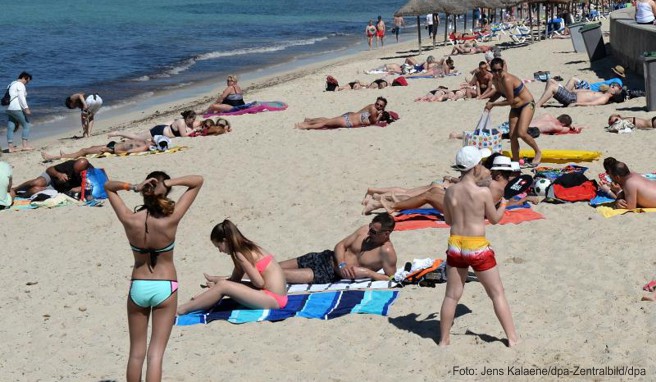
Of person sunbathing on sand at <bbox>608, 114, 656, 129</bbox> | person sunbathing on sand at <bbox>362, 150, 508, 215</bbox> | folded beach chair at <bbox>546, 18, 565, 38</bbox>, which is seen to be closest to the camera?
person sunbathing on sand at <bbox>362, 150, 508, 215</bbox>

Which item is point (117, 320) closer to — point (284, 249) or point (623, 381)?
point (284, 249)

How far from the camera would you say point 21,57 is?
3316 cm

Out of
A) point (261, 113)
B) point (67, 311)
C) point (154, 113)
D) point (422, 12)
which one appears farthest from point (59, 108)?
point (67, 311)

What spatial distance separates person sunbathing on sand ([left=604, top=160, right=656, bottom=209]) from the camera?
8773 mm

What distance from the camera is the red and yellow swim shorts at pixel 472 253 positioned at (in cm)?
569

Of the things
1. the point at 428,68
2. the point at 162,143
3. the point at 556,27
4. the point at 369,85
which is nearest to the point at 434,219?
the point at 162,143

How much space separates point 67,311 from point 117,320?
525mm

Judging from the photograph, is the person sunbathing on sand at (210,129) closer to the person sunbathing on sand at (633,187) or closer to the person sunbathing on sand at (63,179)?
the person sunbathing on sand at (63,179)

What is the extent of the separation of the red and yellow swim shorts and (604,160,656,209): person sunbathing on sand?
3.52m

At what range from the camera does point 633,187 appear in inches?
347

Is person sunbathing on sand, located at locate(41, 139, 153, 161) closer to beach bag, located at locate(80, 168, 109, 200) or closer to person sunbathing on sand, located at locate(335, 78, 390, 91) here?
beach bag, located at locate(80, 168, 109, 200)

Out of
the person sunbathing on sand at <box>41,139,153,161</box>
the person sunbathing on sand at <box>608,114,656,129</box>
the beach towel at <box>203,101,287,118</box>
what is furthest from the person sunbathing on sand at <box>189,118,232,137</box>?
the person sunbathing on sand at <box>608,114,656,129</box>

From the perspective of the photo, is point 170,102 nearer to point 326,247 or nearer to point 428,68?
point 428,68

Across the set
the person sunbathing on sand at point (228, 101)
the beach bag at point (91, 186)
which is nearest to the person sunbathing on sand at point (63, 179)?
the beach bag at point (91, 186)
